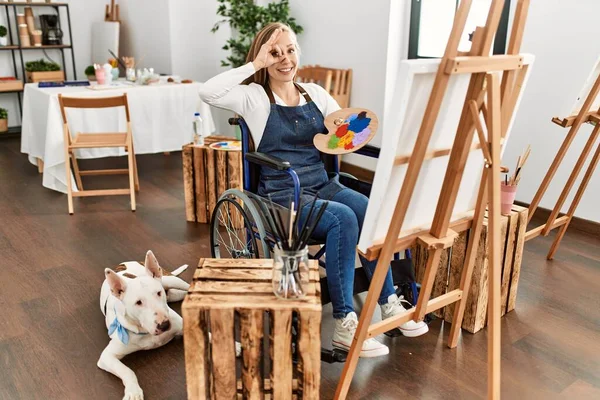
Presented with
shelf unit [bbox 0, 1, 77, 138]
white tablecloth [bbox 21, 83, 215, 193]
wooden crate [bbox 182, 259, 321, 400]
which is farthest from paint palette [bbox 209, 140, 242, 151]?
shelf unit [bbox 0, 1, 77, 138]

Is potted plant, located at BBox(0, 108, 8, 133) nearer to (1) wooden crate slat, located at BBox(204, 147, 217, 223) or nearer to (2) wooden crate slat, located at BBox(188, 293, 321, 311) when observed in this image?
(1) wooden crate slat, located at BBox(204, 147, 217, 223)

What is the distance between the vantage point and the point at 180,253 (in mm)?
3090

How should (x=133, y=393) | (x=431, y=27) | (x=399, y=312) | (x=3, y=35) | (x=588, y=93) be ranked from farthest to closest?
1. (x=3, y=35)
2. (x=431, y=27)
3. (x=588, y=93)
4. (x=399, y=312)
5. (x=133, y=393)

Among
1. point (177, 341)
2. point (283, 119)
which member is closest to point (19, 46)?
point (283, 119)

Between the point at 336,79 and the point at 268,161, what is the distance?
2510mm

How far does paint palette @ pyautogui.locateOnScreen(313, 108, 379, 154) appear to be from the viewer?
2080 millimetres

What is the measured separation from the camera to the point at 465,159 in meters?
1.70

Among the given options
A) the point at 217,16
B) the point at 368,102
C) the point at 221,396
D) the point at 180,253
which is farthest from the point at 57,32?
the point at 221,396

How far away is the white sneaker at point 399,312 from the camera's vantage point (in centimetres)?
220

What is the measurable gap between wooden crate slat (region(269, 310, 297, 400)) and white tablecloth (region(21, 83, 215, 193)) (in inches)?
116

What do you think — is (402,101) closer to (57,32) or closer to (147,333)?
(147,333)

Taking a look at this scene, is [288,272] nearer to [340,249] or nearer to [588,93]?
[340,249]

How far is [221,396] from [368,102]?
10.5 ft

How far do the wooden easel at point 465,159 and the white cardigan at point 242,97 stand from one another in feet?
2.77
